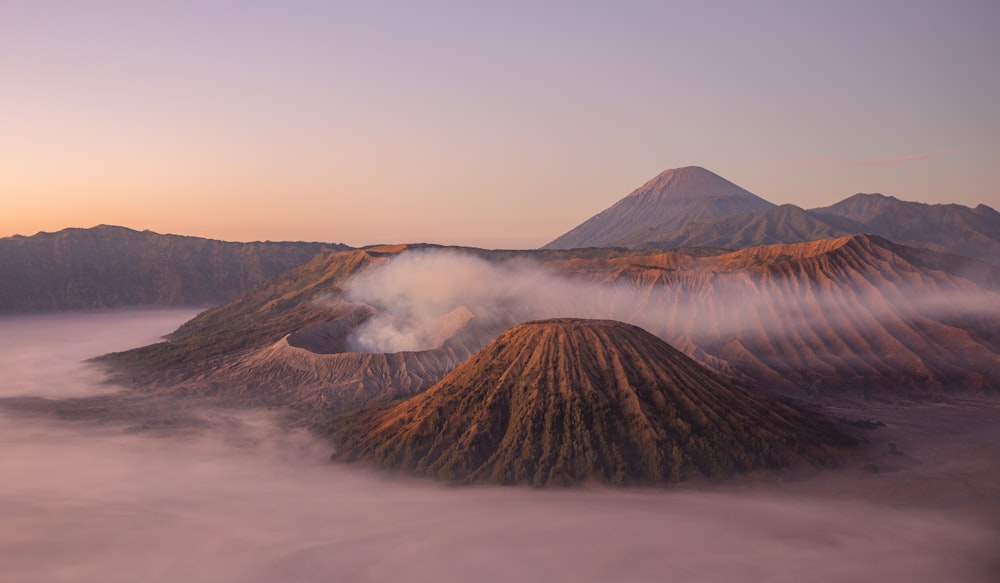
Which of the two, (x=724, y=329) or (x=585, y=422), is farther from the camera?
(x=724, y=329)

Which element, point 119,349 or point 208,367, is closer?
point 208,367

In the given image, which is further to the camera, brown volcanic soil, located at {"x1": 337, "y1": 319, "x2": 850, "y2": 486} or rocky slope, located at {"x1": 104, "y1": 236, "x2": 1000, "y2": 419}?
Result: rocky slope, located at {"x1": 104, "y1": 236, "x2": 1000, "y2": 419}

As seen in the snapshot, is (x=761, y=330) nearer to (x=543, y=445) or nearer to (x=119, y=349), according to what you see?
(x=543, y=445)

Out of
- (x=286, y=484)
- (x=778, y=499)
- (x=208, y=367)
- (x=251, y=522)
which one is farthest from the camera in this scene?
(x=208, y=367)

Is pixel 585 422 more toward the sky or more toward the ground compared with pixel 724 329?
more toward the ground

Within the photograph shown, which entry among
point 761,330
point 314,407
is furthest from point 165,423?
point 761,330

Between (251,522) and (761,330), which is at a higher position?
(761,330)

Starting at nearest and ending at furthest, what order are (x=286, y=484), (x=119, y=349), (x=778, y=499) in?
1. (x=778, y=499)
2. (x=286, y=484)
3. (x=119, y=349)

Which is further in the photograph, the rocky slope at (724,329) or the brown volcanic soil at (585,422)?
the rocky slope at (724,329)
